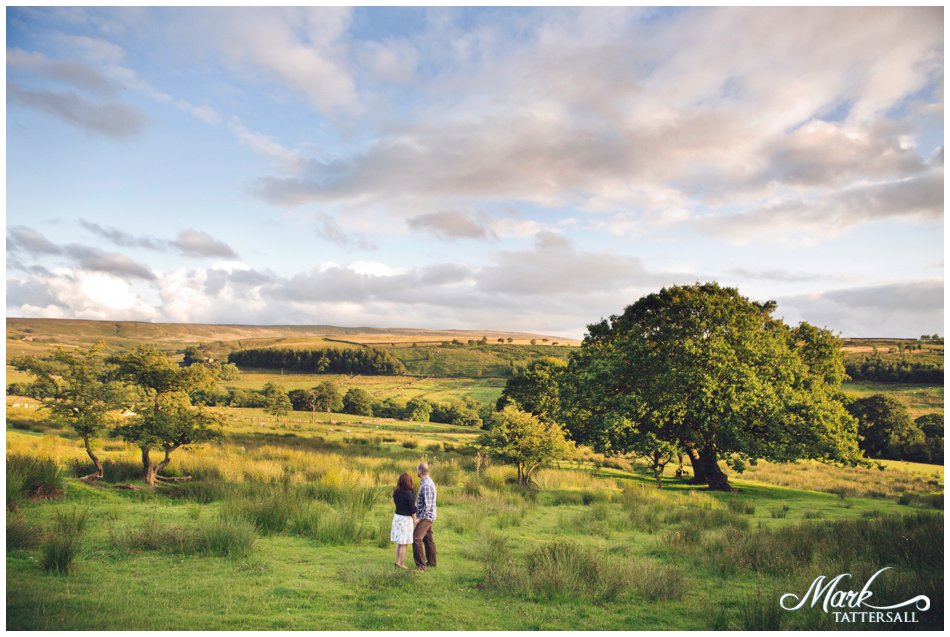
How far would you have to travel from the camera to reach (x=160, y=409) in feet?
53.2

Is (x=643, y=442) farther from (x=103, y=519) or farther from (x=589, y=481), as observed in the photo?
(x=103, y=519)

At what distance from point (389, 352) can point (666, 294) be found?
94.0m

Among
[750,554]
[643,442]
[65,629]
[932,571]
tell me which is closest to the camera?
[65,629]

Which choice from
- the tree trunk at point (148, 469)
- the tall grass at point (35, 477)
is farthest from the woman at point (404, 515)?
the tree trunk at point (148, 469)

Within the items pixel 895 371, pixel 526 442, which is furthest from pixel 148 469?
pixel 895 371

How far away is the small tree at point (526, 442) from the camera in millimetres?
20125

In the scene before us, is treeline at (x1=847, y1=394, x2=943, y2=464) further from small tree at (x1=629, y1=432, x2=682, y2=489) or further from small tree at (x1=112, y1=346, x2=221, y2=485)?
small tree at (x1=112, y1=346, x2=221, y2=485)

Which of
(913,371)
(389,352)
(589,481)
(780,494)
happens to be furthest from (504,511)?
(389,352)

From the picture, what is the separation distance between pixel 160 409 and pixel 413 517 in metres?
11.8

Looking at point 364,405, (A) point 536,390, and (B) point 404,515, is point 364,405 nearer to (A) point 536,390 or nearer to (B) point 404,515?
(A) point 536,390

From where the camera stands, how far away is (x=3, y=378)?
830 centimetres

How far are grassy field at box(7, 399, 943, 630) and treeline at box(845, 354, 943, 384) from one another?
4458 centimetres

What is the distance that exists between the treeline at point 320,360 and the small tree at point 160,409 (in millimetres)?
74482

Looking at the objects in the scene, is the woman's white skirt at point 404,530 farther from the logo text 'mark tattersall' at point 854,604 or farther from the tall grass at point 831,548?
the logo text 'mark tattersall' at point 854,604
